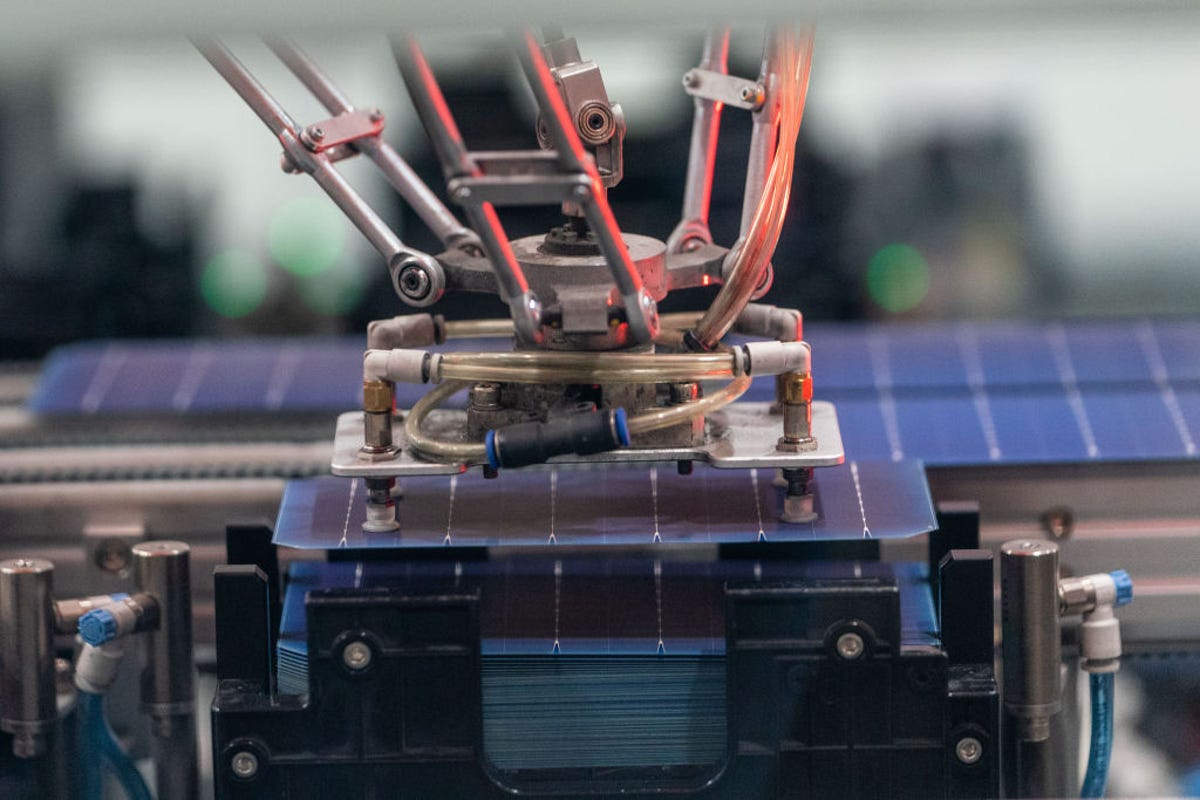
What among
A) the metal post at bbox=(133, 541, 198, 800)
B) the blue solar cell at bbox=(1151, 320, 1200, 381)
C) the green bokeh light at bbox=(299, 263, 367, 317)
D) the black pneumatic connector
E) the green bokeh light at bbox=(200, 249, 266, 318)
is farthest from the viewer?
the green bokeh light at bbox=(200, 249, 266, 318)

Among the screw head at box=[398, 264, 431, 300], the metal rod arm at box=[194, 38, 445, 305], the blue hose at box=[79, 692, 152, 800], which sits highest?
the metal rod arm at box=[194, 38, 445, 305]

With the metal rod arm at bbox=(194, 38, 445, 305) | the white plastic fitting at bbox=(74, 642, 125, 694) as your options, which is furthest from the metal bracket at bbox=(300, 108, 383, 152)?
the white plastic fitting at bbox=(74, 642, 125, 694)

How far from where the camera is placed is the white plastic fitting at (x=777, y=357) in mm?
1309

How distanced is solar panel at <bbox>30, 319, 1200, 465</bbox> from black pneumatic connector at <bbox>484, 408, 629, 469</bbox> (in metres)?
0.55

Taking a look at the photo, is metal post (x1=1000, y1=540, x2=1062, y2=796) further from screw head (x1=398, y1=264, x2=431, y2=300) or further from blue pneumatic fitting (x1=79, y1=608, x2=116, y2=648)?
blue pneumatic fitting (x1=79, y1=608, x2=116, y2=648)

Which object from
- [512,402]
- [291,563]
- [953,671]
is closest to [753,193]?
[512,402]

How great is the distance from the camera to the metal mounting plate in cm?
131

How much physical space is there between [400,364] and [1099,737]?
65cm

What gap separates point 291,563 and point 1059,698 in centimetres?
66

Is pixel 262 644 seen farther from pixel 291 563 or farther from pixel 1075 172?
pixel 1075 172

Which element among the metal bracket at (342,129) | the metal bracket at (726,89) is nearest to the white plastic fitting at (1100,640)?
the metal bracket at (726,89)

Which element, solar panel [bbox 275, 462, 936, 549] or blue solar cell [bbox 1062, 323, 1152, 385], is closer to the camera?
solar panel [bbox 275, 462, 936, 549]

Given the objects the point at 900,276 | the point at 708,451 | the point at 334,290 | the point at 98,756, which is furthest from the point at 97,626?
the point at 900,276

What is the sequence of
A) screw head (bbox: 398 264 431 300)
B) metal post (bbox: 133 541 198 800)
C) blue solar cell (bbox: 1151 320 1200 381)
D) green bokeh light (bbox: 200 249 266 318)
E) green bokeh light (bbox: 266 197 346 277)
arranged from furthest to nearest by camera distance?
green bokeh light (bbox: 266 197 346 277)
green bokeh light (bbox: 200 249 266 318)
blue solar cell (bbox: 1151 320 1200 381)
metal post (bbox: 133 541 198 800)
screw head (bbox: 398 264 431 300)
